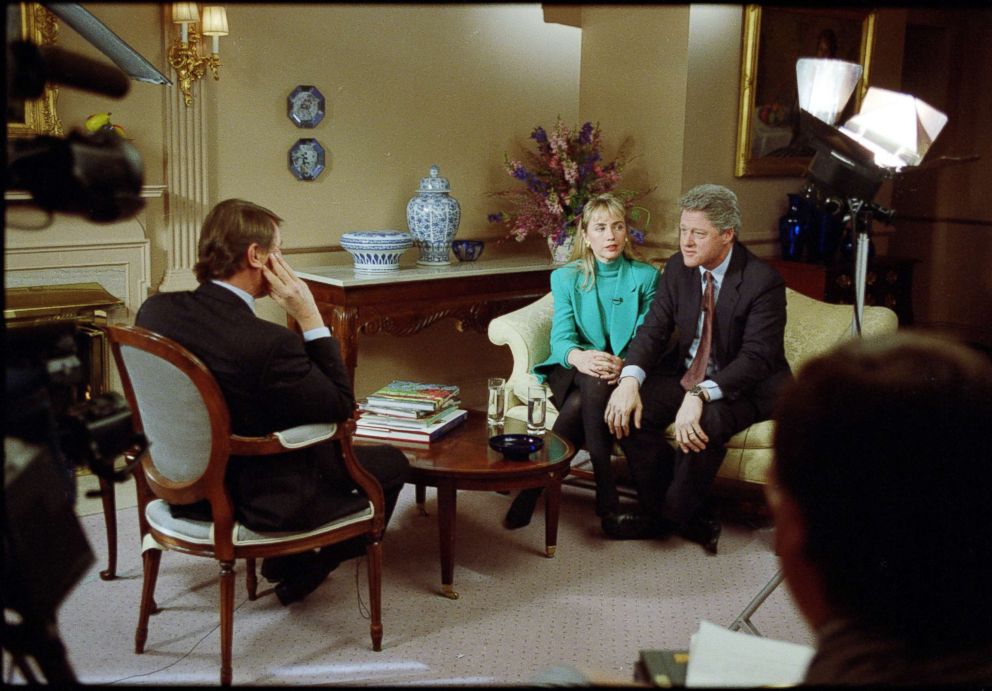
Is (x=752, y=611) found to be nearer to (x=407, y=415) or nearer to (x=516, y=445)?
(x=516, y=445)

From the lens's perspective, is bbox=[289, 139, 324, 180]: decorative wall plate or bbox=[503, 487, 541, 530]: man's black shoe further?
bbox=[289, 139, 324, 180]: decorative wall plate

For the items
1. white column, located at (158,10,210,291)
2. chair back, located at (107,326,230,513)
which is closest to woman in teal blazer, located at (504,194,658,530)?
chair back, located at (107,326,230,513)

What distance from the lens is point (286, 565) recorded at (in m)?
3.03

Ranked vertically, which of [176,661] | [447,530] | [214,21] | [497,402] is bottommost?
[176,661]

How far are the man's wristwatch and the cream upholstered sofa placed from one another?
195mm

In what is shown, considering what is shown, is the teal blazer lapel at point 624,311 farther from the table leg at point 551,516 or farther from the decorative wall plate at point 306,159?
the decorative wall plate at point 306,159

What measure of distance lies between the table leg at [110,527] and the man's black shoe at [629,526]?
164cm

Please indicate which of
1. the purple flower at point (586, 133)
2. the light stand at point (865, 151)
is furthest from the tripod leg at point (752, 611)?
the purple flower at point (586, 133)

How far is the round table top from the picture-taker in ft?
9.96

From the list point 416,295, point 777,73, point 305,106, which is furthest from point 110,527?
point 777,73

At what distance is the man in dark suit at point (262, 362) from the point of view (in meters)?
2.50

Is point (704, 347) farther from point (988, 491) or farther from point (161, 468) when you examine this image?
point (988, 491)

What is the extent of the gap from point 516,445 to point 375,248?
1.69 meters

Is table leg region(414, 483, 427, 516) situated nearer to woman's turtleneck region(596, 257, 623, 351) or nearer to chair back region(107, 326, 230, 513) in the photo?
woman's turtleneck region(596, 257, 623, 351)
